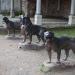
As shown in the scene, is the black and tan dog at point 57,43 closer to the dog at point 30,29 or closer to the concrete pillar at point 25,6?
the dog at point 30,29

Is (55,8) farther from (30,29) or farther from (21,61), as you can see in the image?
(21,61)

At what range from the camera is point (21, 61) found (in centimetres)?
1041

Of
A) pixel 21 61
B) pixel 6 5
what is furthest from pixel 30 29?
pixel 6 5

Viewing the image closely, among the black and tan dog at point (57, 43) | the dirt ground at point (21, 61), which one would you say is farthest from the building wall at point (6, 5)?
the black and tan dog at point (57, 43)

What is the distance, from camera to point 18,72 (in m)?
9.01

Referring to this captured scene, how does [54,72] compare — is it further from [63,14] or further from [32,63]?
[63,14]

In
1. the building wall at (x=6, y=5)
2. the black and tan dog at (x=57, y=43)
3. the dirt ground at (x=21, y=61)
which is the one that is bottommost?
the dirt ground at (x=21, y=61)

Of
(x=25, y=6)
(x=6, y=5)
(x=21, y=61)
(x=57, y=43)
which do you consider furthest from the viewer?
(x=6, y=5)

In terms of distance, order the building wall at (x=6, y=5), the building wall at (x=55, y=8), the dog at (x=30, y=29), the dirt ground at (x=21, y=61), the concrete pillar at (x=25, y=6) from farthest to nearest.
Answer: the building wall at (x=6, y=5) → the concrete pillar at (x=25, y=6) → the building wall at (x=55, y=8) → the dog at (x=30, y=29) → the dirt ground at (x=21, y=61)

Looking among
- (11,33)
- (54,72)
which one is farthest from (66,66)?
(11,33)

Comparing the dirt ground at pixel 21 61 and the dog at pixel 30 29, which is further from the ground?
the dog at pixel 30 29

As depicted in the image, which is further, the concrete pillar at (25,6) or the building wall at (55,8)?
the concrete pillar at (25,6)

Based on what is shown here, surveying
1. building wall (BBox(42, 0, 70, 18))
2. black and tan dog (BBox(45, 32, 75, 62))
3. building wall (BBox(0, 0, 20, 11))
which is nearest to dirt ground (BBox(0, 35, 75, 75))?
black and tan dog (BBox(45, 32, 75, 62))

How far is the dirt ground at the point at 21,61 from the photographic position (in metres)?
9.04
